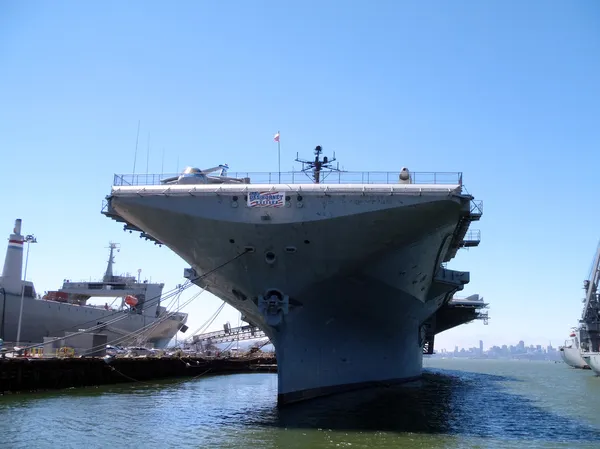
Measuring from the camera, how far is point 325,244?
13.1 metres

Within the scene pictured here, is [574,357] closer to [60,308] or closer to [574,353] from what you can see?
[574,353]

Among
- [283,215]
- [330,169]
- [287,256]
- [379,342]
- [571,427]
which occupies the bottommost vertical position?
[571,427]

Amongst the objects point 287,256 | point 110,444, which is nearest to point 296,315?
point 287,256

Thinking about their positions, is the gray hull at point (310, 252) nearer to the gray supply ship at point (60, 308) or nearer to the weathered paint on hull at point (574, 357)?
the gray supply ship at point (60, 308)

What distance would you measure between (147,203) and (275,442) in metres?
6.27

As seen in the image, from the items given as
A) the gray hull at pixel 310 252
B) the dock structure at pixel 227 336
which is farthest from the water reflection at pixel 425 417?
the dock structure at pixel 227 336

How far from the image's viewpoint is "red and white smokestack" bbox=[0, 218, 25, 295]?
1183 inches

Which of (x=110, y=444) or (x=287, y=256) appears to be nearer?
(x=110, y=444)

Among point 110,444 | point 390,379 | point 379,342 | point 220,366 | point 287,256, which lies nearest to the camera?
point 110,444

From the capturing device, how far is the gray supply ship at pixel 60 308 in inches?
1163

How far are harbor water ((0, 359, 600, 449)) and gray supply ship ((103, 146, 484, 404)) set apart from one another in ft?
5.31

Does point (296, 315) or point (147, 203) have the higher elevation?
point (147, 203)

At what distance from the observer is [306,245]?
43.0ft

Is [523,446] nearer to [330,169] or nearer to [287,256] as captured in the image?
[287,256]
